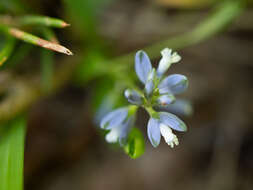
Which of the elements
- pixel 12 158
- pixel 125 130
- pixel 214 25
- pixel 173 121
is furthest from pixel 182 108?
pixel 12 158

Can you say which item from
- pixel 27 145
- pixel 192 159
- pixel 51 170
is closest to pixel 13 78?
pixel 27 145

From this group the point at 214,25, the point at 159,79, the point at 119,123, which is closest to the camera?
the point at 159,79

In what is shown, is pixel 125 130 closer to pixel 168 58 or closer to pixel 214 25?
pixel 168 58

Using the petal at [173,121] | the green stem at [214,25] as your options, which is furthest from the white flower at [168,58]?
the green stem at [214,25]

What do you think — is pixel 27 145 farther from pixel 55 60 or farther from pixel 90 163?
pixel 55 60

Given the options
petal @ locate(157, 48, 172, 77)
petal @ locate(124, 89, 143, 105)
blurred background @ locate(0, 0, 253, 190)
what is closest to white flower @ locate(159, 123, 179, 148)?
petal @ locate(124, 89, 143, 105)

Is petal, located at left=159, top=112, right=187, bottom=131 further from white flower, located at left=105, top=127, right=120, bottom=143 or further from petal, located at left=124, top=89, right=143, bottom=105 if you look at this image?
white flower, located at left=105, top=127, right=120, bottom=143
